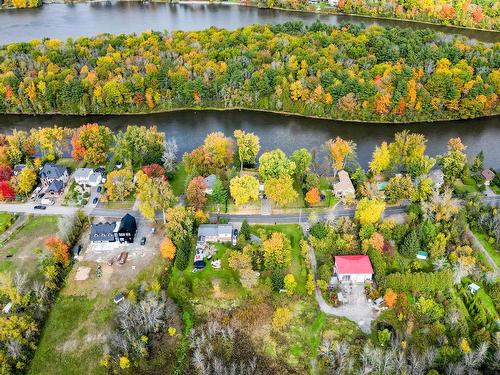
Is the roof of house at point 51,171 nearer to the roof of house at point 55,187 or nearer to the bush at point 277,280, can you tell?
the roof of house at point 55,187

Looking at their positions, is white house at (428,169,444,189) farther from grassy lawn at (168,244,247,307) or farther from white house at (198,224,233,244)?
grassy lawn at (168,244,247,307)

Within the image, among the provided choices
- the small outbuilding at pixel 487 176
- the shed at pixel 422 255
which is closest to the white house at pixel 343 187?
the shed at pixel 422 255

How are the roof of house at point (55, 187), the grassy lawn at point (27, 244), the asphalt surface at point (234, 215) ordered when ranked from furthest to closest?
1. the roof of house at point (55, 187)
2. the asphalt surface at point (234, 215)
3. the grassy lawn at point (27, 244)

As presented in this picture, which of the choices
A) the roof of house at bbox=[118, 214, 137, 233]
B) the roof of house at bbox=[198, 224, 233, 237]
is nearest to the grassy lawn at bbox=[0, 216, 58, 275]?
the roof of house at bbox=[118, 214, 137, 233]

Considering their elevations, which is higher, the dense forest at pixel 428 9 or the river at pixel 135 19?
the dense forest at pixel 428 9

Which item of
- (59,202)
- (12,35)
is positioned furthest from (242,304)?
(12,35)
